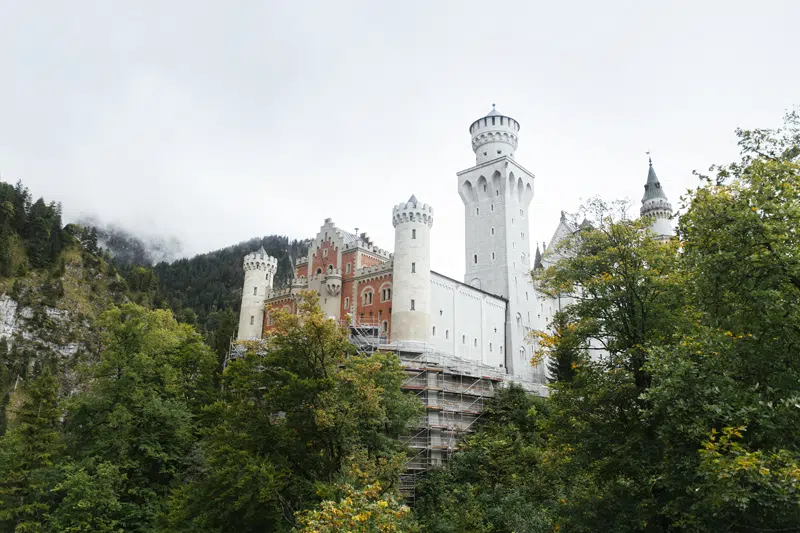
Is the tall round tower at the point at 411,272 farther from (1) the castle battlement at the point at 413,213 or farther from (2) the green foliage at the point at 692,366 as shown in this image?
(2) the green foliage at the point at 692,366

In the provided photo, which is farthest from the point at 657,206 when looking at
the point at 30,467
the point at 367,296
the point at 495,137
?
the point at 30,467

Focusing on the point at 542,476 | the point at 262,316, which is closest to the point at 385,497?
the point at 542,476

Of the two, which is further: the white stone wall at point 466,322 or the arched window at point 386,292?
the white stone wall at point 466,322

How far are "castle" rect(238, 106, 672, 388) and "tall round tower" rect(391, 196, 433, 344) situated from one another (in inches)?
3.3

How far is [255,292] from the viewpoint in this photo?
2579 inches

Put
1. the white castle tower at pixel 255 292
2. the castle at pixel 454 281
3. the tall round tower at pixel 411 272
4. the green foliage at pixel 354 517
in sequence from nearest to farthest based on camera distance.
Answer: the green foliage at pixel 354 517
the tall round tower at pixel 411 272
the castle at pixel 454 281
the white castle tower at pixel 255 292

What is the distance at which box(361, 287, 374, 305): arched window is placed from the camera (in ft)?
177

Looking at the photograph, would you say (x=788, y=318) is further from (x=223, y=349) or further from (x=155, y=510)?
(x=223, y=349)

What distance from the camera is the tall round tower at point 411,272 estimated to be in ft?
160

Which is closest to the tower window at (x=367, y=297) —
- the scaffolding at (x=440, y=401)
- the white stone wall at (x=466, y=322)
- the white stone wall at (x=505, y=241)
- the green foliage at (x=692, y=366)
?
the white stone wall at (x=466, y=322)

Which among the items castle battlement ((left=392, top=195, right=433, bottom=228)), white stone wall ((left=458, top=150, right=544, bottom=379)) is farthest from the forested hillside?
castle battlement ((left=392, top=195, right=433, bottom=228))

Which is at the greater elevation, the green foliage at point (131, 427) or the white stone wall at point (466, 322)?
the white stone wall at point (466, 322)

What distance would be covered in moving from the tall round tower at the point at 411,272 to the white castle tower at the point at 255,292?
19657 mm

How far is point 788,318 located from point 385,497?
44.4 feet
